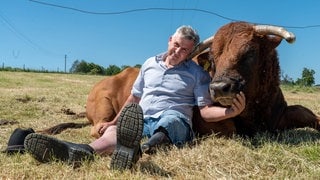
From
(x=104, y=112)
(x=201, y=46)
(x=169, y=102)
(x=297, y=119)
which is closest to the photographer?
(x=169, y=102)

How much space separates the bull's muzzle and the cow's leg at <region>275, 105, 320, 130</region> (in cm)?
157

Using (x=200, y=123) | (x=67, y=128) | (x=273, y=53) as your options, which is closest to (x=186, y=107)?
(x=200, y=123)

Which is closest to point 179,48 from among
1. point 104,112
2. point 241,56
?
point 241,56

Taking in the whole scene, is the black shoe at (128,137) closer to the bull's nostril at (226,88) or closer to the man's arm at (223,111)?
the bull's nostril at (226,88)

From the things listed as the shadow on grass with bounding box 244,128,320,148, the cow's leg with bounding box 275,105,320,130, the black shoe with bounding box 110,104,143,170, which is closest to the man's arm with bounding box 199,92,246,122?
the shadow on grass with bounding box 244,128,320,148

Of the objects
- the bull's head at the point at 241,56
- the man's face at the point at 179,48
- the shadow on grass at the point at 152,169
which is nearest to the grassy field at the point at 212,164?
the shadow on grass at the point at 152,169

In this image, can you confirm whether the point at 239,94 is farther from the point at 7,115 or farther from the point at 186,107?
the point at 7,115

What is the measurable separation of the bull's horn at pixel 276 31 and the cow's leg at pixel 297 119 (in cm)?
133

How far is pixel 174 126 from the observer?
16.3ft

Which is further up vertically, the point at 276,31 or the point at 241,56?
the point at 276,31

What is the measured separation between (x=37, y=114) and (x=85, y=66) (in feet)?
252

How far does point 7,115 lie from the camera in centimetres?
960

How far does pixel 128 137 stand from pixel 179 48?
1.78m

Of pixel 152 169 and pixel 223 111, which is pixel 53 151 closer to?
pixel 152 169
